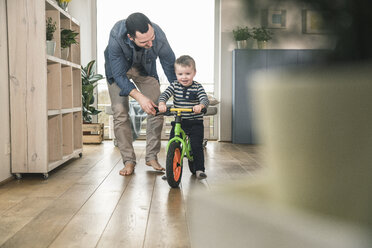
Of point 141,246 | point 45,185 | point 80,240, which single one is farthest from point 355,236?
point 45,185

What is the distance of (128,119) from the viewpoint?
8.86 ft

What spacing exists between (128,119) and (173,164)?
25.3 inches

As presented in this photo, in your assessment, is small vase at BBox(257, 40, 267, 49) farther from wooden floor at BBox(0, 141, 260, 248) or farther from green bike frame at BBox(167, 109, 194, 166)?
green bike frame at BBox(167, 109, 194, 166)

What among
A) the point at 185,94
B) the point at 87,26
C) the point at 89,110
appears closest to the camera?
the point at 185,94

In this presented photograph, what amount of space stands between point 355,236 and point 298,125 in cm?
6

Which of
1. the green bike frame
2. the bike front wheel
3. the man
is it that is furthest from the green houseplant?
the bike front wheel

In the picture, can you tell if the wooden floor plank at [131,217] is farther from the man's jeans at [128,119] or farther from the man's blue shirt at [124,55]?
the man's blue shirt at [124,55]

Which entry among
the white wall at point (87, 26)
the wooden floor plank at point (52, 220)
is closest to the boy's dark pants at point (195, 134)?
the wooden floor plank at point (52, 220)

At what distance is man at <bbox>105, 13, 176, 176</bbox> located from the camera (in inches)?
81.5

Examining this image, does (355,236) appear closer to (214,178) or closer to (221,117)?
(214,178)

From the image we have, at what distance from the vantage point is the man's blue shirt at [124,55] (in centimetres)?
233

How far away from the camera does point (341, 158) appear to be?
20cm

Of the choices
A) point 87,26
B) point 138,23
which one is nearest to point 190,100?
point 138,23

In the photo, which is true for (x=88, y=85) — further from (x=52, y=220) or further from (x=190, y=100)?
(x=52, y=220)
